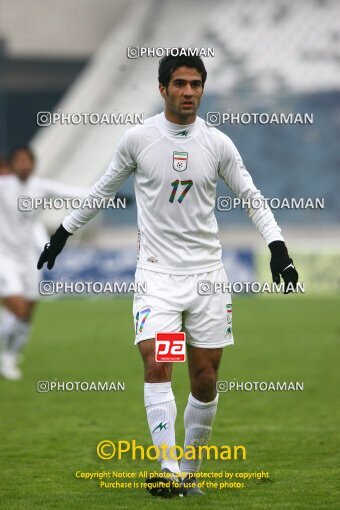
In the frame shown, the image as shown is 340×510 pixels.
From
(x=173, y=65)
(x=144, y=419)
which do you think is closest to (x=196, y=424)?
(x=173, y=65)

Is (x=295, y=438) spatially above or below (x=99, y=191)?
below

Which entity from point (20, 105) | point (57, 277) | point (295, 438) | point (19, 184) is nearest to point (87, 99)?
point (20, 105)

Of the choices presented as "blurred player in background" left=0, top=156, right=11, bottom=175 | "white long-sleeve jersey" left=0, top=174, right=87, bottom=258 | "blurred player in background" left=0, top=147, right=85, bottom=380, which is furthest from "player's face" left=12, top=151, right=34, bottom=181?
"blurred player in background" left=0, top=156, right=11, bottom=175

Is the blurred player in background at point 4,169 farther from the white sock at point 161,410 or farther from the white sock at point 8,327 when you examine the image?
the white sock at point 161,410

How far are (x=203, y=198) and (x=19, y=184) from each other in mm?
7244

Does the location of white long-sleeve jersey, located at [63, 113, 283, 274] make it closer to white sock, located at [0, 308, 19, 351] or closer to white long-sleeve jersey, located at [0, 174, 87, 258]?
white sock, located at [0, 308, 19, 351]

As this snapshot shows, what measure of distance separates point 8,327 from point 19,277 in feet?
2.12

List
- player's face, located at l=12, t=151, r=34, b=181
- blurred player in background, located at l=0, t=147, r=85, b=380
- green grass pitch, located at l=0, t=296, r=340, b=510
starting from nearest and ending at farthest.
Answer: green grass pitch, located at l=0, t=296, r=340, b=510 → player's face, located at l=12, t=151, r=34, b=181 → blurred player in background, located at l=0, t=147, r=85, b=380

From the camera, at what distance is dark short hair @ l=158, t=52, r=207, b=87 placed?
19.2 ft

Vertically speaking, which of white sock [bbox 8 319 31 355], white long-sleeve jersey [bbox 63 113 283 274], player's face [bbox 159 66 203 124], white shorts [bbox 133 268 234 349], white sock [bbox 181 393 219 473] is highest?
player's face [bbox 159 66 203 124]

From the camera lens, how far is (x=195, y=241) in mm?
6008

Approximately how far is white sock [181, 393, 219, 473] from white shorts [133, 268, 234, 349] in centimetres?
35

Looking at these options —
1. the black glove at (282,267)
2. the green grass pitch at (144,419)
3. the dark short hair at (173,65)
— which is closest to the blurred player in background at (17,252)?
the green grass pitch at (144,419)

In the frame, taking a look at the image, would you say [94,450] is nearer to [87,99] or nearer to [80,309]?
[80,309]
